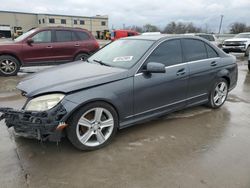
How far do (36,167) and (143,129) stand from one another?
1.78 m

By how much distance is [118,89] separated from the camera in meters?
3.39

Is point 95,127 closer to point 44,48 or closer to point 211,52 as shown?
point 211,52

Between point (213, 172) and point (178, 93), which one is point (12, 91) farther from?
point (213, 172)

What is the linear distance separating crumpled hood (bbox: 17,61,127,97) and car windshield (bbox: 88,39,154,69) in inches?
8.6

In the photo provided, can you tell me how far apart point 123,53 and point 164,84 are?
34.1 inches

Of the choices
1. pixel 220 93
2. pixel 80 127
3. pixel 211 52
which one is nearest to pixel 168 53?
pixel 211 52

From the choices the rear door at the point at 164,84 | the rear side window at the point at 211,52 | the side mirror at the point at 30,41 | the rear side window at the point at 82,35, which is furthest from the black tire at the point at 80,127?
the rear side window at the point at 82,35

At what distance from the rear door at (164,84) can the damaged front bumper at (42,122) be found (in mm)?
1173

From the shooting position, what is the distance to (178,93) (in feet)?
13.7

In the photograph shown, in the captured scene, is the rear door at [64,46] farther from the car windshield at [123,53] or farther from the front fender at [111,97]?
the front fender at [111,97]

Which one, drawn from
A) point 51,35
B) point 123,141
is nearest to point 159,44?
point 123,141

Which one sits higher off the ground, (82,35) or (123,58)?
(82,35)

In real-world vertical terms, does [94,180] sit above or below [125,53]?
below

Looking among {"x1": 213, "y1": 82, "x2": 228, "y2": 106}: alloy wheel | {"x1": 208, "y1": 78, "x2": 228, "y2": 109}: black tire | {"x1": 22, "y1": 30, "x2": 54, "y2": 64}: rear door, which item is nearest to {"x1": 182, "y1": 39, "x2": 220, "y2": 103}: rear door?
{"x1": 208, "y1": 78, "x2": 228, "y2": 109}: black tire
